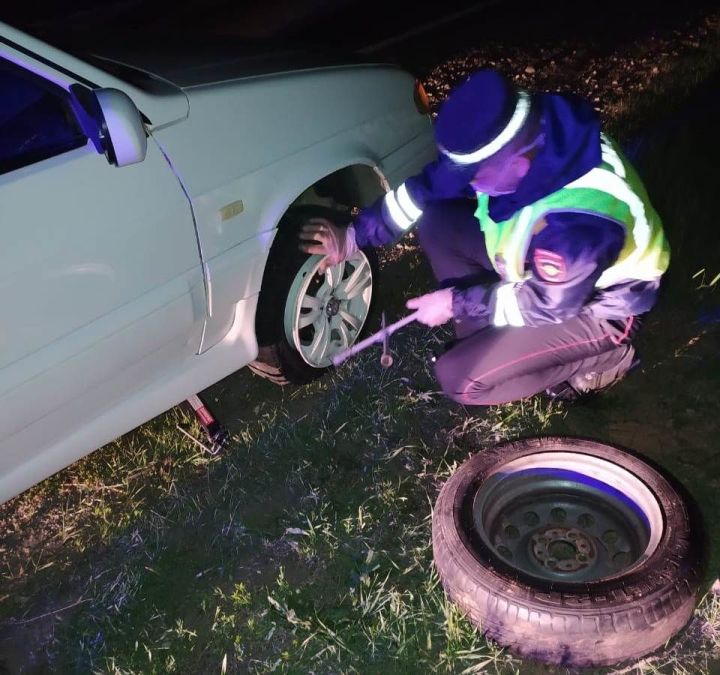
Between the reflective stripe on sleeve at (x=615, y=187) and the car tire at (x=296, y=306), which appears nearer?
the reflective stripe on sleeve at (x=615, y=187)

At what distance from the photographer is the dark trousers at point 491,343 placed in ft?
8.58

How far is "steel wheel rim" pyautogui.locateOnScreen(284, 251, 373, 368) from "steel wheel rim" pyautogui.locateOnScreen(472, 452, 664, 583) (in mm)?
993

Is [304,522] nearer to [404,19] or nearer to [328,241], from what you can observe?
[328,241]

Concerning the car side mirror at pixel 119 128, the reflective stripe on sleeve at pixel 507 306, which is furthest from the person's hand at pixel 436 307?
the car side mirror at pixel 119 128

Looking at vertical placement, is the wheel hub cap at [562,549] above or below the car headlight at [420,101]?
below

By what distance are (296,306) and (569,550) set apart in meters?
1.33

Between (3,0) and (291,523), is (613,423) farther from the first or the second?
(3,0)

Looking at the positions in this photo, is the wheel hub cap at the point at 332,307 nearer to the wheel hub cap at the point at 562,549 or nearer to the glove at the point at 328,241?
the glove at the point at 328,241

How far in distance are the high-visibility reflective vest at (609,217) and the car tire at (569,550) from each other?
60 centimetres

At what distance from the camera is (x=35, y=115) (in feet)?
6.84

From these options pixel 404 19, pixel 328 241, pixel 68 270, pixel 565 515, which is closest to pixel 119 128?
pixel 68 270

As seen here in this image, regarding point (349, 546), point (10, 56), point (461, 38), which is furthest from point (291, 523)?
point (461, 38)

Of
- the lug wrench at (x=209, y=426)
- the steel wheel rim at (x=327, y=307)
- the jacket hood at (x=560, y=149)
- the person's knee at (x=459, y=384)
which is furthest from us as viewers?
the lug wrench at (x=209, y=426)

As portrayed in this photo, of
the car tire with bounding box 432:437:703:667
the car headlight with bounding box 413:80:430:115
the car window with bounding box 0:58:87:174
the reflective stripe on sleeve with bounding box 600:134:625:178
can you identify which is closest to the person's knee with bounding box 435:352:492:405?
the car tire with bounding box 432:437:703:667
